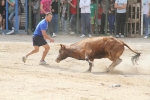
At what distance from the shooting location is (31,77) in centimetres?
1106

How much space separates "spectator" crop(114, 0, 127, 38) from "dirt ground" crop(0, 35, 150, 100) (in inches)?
123

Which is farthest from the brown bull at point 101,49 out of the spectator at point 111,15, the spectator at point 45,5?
the spectator at point 111,15

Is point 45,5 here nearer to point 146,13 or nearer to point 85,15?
point 85,15

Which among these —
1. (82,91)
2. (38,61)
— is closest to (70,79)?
(82,91)

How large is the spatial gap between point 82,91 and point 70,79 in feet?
5.14

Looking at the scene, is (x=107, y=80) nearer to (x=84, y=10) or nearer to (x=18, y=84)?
(x=18, y=84)

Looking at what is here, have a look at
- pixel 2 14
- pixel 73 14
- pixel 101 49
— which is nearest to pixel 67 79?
pixel 101 49

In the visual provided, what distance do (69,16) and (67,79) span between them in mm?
9496

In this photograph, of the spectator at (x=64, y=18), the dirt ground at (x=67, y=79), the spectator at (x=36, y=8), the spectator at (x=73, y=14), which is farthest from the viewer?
the spectator at (x=64, y=18)

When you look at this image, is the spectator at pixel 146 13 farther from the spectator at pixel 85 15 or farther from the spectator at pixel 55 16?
the spectator at pixel 55 16

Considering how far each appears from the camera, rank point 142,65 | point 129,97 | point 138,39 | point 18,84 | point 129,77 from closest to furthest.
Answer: point 129,97 < point 18,84 < point 129,77 < point 142,65 < point 138,39

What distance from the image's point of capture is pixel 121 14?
764 inches

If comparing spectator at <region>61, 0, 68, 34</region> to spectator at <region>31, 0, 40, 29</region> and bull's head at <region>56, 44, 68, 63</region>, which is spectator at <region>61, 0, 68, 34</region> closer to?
spectator at <region>31, 0, 40, 29</region>

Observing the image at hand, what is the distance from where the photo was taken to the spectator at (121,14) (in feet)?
63.0
